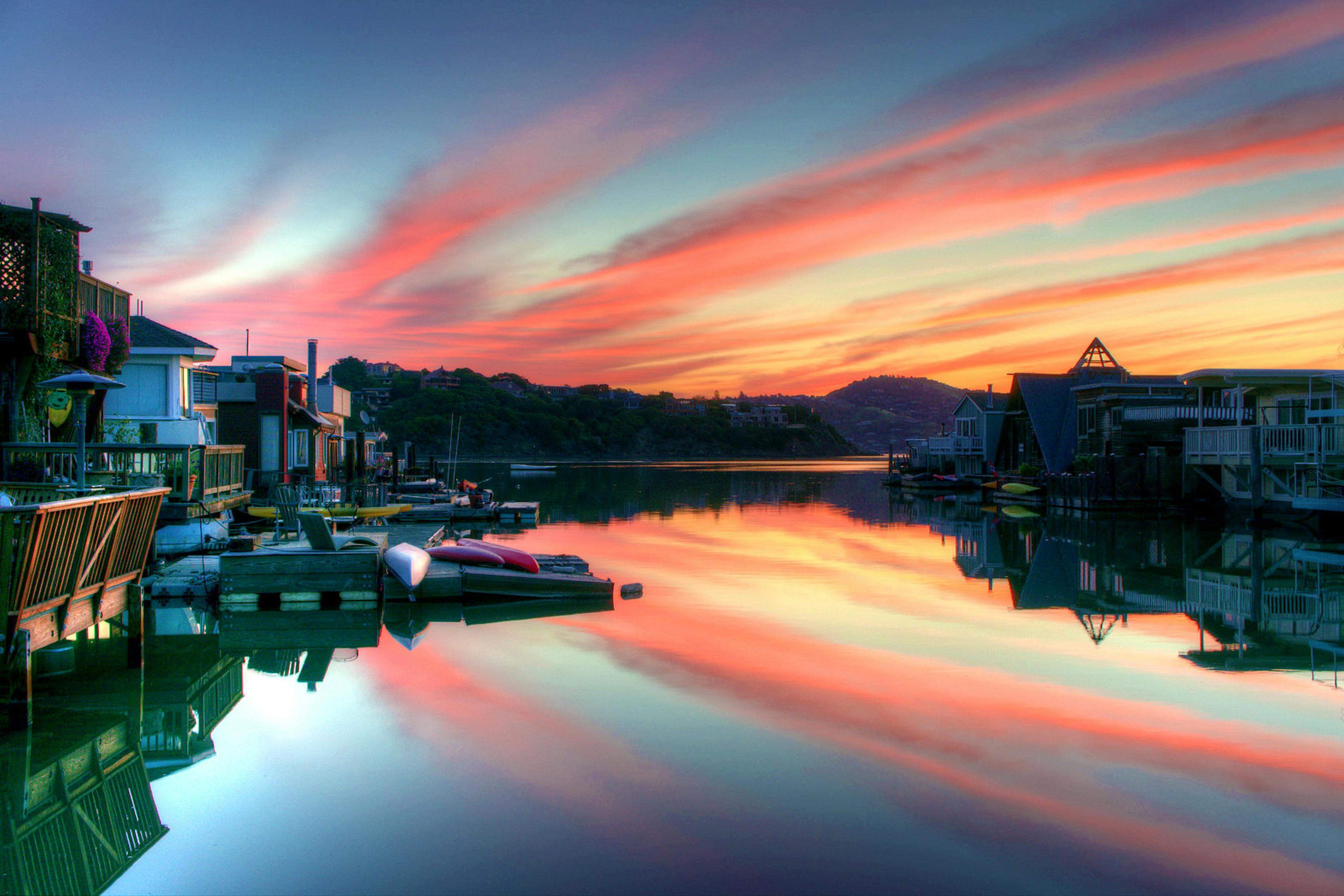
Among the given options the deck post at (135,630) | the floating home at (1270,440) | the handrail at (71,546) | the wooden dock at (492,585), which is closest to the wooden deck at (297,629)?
the wooden dock at (492,585)

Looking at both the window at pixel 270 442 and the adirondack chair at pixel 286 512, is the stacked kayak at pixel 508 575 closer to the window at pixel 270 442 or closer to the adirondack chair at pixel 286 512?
the adirondack chair at pixel 286 512

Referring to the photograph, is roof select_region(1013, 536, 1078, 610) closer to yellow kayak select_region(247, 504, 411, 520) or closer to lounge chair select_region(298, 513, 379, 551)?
lounge chair select_region(298, 513, 379, 551)

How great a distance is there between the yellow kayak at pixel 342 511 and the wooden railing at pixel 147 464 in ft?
5.08

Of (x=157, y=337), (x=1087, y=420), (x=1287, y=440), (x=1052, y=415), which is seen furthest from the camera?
(x=1052, y=415)

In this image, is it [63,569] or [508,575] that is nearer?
[63,569]

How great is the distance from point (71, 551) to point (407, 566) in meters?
7.72

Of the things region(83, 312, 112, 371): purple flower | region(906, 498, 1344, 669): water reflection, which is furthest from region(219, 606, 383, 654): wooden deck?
region(906, 498, 1344, 669): water reflection

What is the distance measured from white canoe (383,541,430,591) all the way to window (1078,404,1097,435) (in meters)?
40.4

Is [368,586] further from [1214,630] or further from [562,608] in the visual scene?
[1214,630]

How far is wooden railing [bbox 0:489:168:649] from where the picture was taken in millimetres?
8023

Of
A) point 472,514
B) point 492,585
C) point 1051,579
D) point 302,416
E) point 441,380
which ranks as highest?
point 441,380

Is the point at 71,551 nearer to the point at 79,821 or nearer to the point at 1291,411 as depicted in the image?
the point at 79,821

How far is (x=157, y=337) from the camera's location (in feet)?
92.9

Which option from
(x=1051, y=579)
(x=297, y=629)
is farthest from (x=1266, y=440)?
(x=297, y=629)
